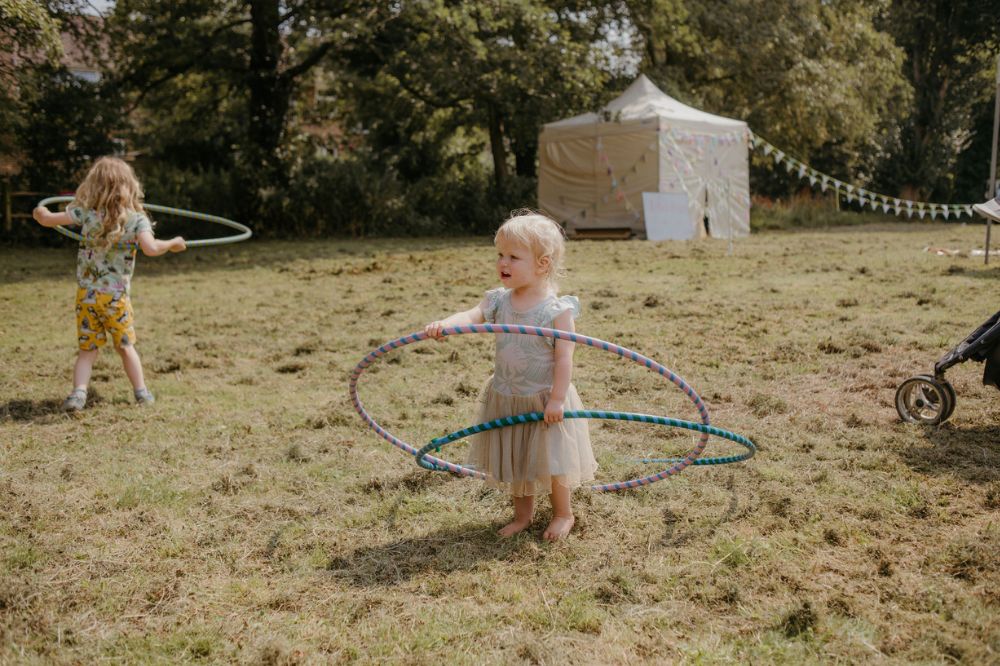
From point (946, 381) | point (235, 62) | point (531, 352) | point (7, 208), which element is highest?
point (235, 62)

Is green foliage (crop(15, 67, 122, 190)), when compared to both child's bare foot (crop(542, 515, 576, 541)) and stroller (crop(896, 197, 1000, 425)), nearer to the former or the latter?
child's bare foot (crop(542, 515, 576, 541))

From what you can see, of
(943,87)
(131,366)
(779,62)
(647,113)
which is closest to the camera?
(131,366)

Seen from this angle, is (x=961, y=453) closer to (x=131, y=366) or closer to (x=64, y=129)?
(x=131, y=366)

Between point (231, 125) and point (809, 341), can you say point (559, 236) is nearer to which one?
point (809, 341)

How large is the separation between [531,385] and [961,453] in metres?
2.40

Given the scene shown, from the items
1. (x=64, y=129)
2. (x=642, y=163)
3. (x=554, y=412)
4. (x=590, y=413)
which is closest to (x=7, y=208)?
(x=64, y=129)

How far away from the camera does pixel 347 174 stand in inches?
793

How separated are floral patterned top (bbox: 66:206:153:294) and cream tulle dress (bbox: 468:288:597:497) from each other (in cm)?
311

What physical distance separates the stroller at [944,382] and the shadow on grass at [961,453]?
0.42 ft

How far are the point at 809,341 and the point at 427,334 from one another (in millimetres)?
4629

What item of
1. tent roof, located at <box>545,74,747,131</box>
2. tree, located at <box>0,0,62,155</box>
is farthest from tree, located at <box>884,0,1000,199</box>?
tree, located at <box>0,0,62,155</box>

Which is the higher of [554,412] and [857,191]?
[857,191]

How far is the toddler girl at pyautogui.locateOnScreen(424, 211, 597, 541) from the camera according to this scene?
354cm

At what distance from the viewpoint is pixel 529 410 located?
3678 mm
